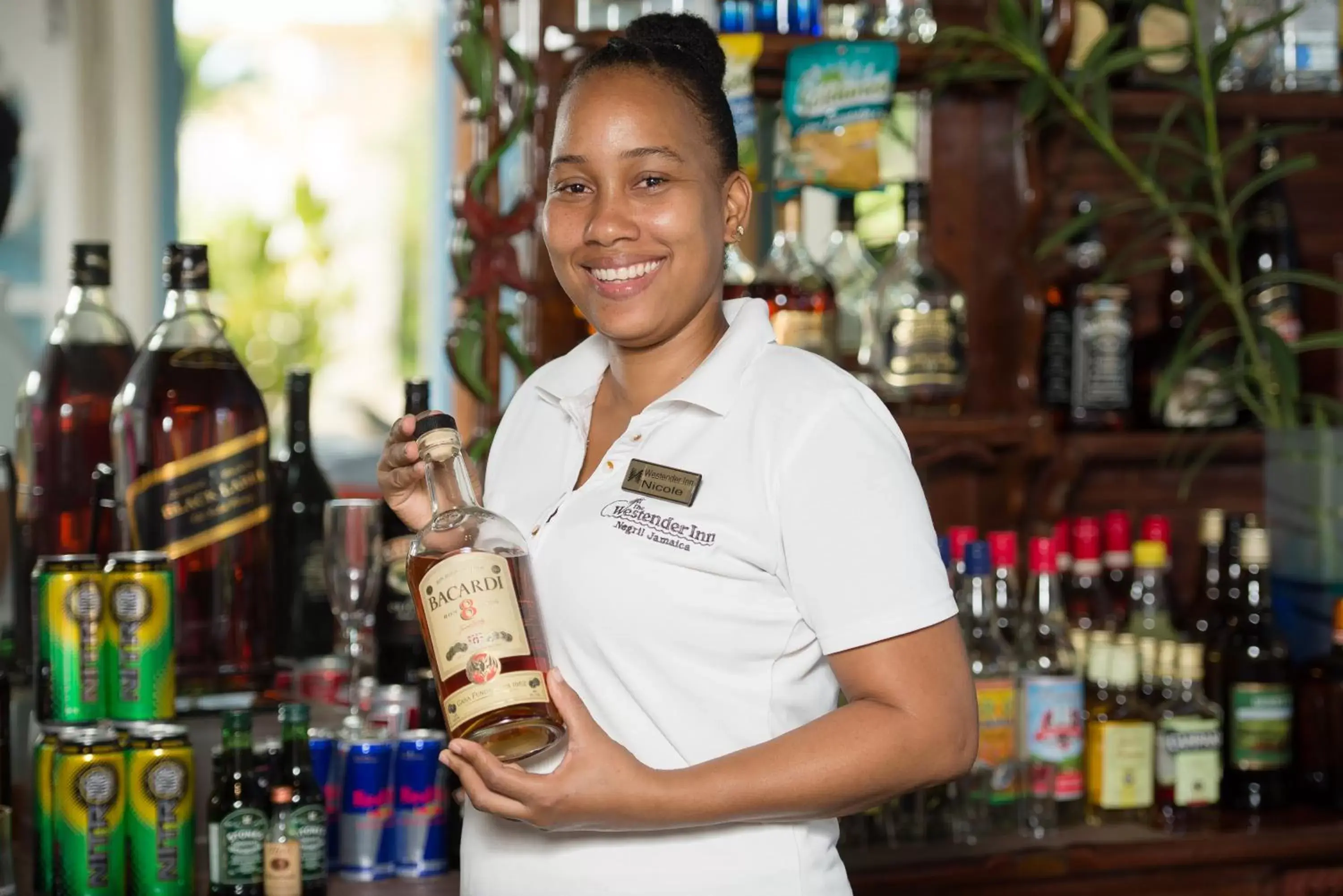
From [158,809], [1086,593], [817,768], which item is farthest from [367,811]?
[1086,593]

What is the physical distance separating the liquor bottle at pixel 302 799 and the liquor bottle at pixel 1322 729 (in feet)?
4.08

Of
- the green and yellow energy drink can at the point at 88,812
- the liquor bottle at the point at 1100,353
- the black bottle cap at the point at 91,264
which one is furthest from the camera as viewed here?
the liquor bottle at the point at 1100,353

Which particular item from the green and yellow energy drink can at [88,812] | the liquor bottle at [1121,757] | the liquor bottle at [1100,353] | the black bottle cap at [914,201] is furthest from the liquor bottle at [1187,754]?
the green and yellow energy drink can at [88,812]

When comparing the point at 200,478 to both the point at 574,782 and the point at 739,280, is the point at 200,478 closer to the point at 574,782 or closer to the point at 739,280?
the point at 739,280

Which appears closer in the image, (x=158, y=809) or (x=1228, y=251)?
(x=158, y=809)

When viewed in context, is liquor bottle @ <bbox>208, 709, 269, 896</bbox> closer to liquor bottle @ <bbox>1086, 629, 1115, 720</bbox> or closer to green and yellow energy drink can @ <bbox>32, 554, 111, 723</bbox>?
green and yellow energy drink can @ <bbox>32, 554, 111, 723</bbox>

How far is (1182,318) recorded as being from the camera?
7.33 ft

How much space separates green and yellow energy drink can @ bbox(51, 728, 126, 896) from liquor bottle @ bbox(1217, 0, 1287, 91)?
170 centimetres

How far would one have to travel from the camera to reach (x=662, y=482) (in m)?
1.11

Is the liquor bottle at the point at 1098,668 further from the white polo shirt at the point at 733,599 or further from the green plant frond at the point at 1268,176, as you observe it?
the white polo shirt at the point at 733,599

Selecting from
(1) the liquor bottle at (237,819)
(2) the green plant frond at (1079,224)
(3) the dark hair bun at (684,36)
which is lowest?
(1) the liquor bottle at (237,819)

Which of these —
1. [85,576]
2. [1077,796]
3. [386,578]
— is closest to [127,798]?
[85,576]

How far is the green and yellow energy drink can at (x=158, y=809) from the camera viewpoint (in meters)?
1.44

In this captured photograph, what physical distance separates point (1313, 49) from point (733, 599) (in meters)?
1.60
